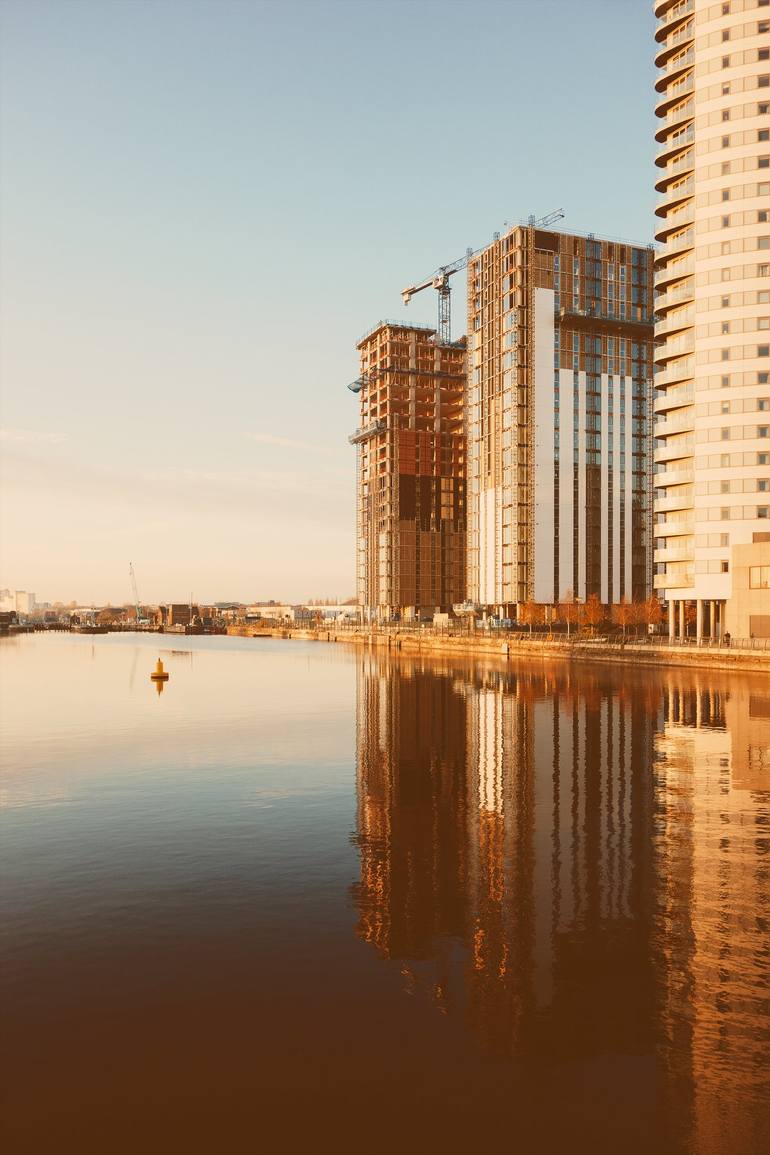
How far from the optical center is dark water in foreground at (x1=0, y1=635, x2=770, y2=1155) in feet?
45.1

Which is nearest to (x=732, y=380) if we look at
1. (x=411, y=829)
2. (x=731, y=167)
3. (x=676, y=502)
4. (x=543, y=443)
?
(x=676, y=502)

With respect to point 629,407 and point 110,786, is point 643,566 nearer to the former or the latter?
point 629,407

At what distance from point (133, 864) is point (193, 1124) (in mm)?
14650

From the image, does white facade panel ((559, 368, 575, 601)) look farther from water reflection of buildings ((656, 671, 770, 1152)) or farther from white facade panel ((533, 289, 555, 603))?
water reflection of buildings ((656, 671, 770, 1152))

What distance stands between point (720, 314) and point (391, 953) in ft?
390

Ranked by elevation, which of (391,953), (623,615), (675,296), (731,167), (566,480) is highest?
(731,167)

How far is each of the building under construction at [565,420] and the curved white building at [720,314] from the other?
6126cm

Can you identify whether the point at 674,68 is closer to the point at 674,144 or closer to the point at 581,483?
the point at 674,144

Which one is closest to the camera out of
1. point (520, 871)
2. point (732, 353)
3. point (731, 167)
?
point (520, 871)

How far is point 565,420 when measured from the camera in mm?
191500

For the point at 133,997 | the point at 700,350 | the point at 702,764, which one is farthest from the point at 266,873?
the point at 700,350

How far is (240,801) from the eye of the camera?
3619 centimetres

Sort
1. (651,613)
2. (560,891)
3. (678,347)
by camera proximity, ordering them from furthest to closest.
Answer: (651,613), (678,347), (560,891)

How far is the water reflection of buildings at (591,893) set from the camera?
1578cm
